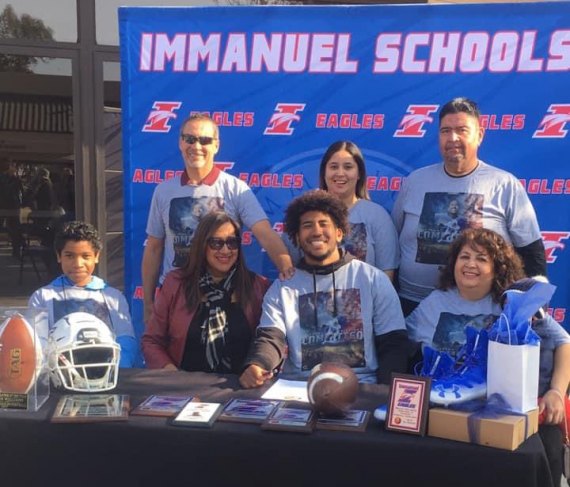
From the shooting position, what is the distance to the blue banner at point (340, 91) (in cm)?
327

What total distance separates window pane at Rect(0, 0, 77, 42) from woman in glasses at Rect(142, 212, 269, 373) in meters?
3.00

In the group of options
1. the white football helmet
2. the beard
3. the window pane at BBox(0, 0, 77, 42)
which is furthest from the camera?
the window pane at BBox(0, 0, 77, 42)

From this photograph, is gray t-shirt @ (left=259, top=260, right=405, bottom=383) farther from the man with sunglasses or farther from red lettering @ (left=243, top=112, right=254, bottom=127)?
red lettering @ (left=243, top=112, right=254, bottom=127)

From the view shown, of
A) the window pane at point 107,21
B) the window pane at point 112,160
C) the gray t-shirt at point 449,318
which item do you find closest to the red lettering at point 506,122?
the gray t-shirt at point 449,318

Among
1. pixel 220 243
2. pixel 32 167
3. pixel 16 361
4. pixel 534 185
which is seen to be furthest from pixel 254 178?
pixel 32 167

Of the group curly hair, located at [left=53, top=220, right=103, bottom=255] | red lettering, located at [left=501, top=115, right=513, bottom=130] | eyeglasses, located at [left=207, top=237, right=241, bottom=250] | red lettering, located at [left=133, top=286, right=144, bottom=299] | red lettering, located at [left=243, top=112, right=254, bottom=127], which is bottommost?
red lettering, located at [left=133, top=286, right=144, bottom=299]

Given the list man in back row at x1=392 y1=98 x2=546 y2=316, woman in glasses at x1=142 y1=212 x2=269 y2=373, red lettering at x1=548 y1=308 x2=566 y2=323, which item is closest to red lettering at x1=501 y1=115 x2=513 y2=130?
man in back row at x1=392 y1=98 x2=546 y2=316

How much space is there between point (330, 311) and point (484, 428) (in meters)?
0.92

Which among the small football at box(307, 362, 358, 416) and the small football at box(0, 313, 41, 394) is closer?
the small football at box(307, 362, 358, 416)

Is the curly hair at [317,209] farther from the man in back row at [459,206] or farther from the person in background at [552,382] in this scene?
the person in background at [552,382]

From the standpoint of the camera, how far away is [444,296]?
240cm

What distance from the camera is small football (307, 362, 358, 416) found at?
1656mm

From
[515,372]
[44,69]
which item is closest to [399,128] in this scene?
[515,372]

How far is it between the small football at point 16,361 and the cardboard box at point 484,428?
1134 millimetres
